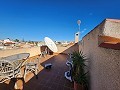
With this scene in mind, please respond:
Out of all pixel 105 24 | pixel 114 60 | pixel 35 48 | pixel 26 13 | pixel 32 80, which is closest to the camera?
pixel 114 60

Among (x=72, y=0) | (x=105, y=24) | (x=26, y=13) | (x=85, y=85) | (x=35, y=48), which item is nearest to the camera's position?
(x=105, y=24)

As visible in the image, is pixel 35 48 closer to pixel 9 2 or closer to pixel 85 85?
pixel 9 2

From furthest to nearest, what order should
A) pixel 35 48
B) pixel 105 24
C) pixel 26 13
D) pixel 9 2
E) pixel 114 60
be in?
1. pixel 26 13
2. pixel 9 2
3. pixel 35 48
4. pixel 105 24
5. pixel 114 60

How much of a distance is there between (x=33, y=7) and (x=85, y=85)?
15.4m

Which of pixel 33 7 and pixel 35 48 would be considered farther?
pixel 33 7

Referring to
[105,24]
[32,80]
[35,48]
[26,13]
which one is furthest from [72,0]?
[105,24]

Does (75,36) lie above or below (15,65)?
above

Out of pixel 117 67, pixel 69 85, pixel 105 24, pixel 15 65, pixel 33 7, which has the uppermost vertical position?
pixel 33 7

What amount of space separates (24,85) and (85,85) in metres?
2.50

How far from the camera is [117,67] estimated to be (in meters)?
1.57

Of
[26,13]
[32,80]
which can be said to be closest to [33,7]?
[26,13]

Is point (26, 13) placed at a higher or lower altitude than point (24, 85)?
higher

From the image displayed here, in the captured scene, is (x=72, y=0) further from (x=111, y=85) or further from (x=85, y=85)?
(x=111, y=85)

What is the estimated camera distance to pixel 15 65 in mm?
4086
